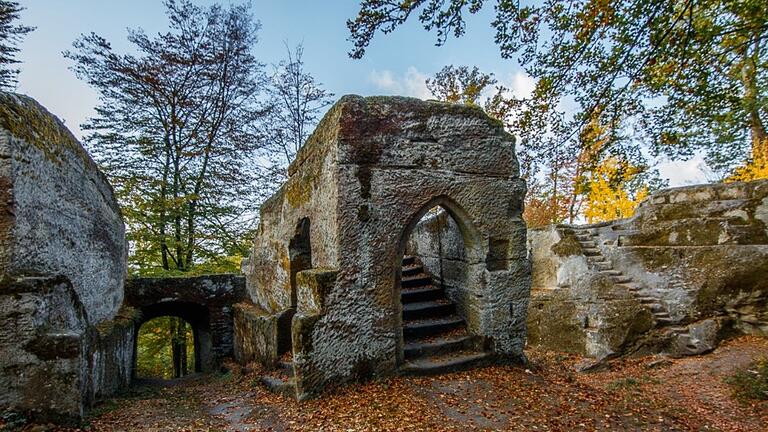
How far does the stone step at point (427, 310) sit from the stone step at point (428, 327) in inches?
7.2

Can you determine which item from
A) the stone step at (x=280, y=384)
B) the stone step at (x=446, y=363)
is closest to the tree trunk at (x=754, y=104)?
the stone step at (x=446, y=363)

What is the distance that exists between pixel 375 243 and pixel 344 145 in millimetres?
1278

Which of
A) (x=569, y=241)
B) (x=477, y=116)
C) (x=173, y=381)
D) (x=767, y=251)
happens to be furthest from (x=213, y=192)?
(x=767, y=251)

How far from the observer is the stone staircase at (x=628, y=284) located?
8.98 metres

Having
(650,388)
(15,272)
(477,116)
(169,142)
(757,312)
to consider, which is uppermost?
(169,142)

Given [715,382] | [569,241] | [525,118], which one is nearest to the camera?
[525,118]

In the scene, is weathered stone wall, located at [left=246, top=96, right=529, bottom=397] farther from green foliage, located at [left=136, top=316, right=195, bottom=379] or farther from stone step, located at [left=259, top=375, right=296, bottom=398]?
green foliage, located at [left=136, top=316, right=195, bottom=379]

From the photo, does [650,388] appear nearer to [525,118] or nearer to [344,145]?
[525,118]

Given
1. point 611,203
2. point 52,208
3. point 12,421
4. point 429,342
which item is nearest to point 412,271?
point 429,342

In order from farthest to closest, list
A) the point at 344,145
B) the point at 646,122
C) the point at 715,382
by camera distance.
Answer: the point at 715,382, the point at 646,122, the point at 344,145

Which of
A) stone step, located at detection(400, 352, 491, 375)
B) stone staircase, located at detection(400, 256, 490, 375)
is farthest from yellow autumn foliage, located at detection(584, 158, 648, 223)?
stone step, located at detection(400, 352, 491, 375)

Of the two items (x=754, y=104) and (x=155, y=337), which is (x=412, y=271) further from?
(x=155, y=337)

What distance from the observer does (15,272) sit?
12.8 feet

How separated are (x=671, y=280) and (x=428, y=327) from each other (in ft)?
24.1
